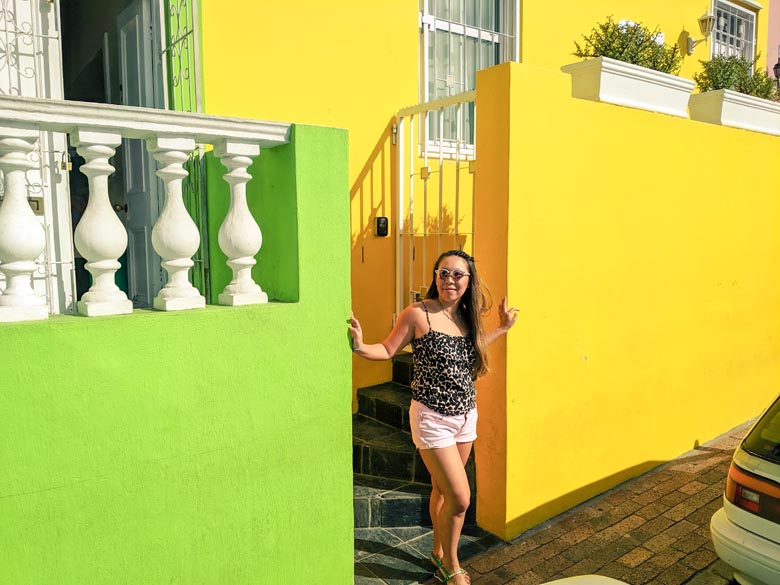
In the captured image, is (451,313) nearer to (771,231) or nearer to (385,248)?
(385,248)

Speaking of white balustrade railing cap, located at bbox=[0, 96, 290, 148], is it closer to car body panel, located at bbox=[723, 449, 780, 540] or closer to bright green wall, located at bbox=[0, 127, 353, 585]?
bright green wall, located at bbox=[0, 127, 353, 585]

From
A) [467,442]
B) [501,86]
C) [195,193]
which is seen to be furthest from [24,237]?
[501,86]

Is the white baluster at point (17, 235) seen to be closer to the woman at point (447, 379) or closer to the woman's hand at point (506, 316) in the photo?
the woman at point (447, 379)

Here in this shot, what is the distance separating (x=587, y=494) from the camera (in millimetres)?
4410

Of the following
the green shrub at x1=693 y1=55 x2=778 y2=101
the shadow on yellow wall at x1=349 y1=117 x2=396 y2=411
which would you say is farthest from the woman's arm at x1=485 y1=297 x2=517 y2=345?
the green shrub at x1=693 y1=55 x2=778 y2=101

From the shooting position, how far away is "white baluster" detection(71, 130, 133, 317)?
7.50 feet

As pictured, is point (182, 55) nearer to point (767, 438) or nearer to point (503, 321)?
point (503, 321)

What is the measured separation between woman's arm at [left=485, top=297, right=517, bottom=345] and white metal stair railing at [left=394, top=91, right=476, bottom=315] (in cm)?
142

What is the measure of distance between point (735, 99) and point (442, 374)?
13.5ft

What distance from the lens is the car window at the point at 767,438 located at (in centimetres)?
286

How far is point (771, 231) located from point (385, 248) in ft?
12.9

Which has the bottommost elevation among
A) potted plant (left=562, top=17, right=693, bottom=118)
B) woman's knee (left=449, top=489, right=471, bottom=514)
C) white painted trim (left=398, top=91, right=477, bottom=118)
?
woman's knee (left=449, top=489, right=471, bottom=514)

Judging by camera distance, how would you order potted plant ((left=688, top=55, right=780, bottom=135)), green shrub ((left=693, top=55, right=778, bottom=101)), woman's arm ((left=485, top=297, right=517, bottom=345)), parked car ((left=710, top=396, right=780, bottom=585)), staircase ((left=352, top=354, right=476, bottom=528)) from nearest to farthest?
parked car ((left=710, top=396, right=780, bottom=585))
woman's arm ((left=485, top=297, right=517, bottom=345))
staircase ((left=352, top=354, right=476, bottom=528))
potted plant ((left=688, top=55, right=780, bottom=135))
green shrub ((left=693, top=55, right=778, bottom=101))

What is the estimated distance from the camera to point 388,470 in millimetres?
4164
